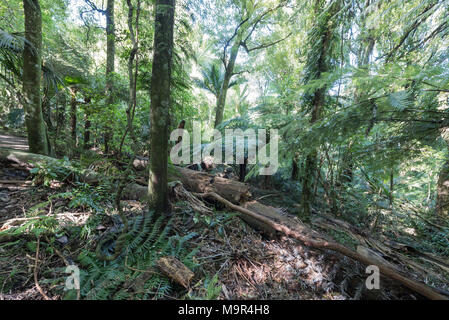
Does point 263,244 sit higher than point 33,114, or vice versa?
point 33,114

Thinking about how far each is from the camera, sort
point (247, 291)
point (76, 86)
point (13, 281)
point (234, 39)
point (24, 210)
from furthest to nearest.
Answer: point (234, 39)
point (76, 86)
point (24, 210)
point (247, 291)
point (13, 281)

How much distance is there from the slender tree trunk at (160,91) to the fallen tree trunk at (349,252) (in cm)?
129

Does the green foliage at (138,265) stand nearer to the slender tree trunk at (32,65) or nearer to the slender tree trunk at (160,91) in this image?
the slender tree trunk at (160,91)

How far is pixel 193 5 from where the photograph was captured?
9.85ft

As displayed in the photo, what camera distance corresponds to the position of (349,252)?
1999 millimetres

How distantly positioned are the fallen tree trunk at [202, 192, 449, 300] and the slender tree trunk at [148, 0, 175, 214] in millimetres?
1294

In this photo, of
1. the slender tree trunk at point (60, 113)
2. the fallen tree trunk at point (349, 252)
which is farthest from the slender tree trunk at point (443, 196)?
the slender tree trunk at point (60, 113)

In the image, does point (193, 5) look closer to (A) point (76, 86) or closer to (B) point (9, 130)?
(A) point (76, 86)

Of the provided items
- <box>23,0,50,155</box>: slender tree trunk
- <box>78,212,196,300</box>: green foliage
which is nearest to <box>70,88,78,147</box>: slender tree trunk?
<box>23,0,50,155</box>: slender tree trunk

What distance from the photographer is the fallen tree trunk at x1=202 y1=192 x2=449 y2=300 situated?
160 cm

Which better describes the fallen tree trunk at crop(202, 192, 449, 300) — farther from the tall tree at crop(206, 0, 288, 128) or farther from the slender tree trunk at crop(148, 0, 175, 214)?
the tall tree at crop(206, 0, 288, 128)

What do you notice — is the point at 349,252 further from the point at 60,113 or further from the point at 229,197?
the point at 60,113
